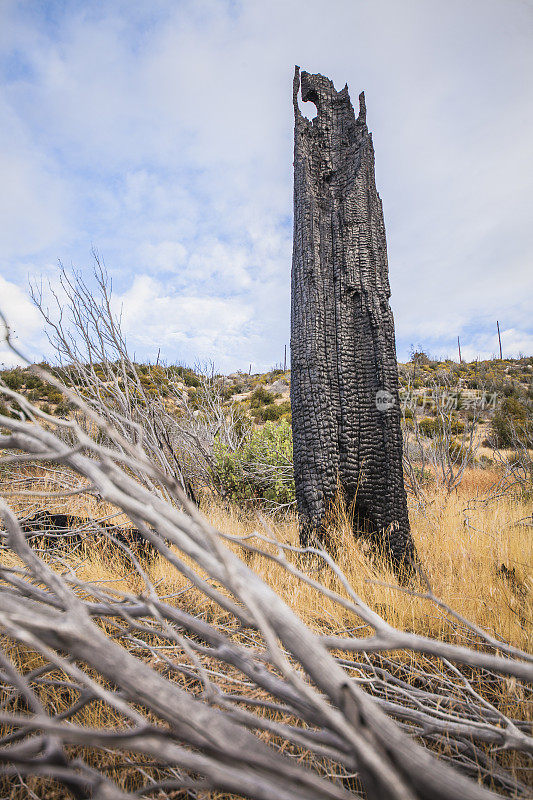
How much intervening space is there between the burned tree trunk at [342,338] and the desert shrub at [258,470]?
2.33 meters

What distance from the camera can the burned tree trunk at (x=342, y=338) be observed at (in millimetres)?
3125

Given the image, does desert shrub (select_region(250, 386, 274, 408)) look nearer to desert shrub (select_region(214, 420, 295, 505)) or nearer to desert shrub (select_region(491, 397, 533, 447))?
desert shrub (select_region(491, 397, 533, 447))

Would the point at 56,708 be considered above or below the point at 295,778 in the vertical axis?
below

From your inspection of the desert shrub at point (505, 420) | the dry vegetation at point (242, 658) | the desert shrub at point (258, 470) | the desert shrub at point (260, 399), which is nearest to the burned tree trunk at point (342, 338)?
the dry vegetation at point (242, 658)

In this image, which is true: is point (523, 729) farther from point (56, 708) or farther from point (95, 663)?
point (56, 708)

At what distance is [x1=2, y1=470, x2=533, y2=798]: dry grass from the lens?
180cm

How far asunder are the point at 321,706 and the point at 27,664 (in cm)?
216

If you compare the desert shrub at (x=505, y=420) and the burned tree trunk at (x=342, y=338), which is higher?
the burned tree trunk at (x=342, y=338)

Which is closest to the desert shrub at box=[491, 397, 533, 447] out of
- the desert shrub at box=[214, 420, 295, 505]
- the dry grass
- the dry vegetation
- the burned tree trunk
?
A: the desert shrub at box=[214, 420, 295, 505]

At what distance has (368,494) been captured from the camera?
3.13 meters

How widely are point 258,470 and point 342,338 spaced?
2.95 m

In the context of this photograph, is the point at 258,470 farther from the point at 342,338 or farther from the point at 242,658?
the point at 242,658

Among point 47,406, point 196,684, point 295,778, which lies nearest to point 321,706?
point 295,778

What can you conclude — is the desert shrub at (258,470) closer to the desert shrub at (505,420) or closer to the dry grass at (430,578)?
the dry grass at (430,578)
